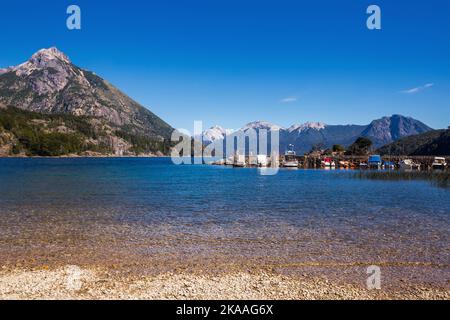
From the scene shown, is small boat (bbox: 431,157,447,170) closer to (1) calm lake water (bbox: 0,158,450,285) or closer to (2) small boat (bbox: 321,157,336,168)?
(2) small boat (bbox: 321,157,336,168)

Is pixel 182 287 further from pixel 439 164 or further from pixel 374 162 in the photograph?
pixel 374 162

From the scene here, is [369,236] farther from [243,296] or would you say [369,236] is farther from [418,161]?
[418,161]

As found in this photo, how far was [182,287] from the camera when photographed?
15492mm

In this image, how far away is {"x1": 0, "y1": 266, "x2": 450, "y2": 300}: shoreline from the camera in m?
14.4

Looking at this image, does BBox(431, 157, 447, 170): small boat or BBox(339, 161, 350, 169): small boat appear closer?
BBox(431, 157, 447, 170): small boat

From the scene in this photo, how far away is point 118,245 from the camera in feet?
77.2
